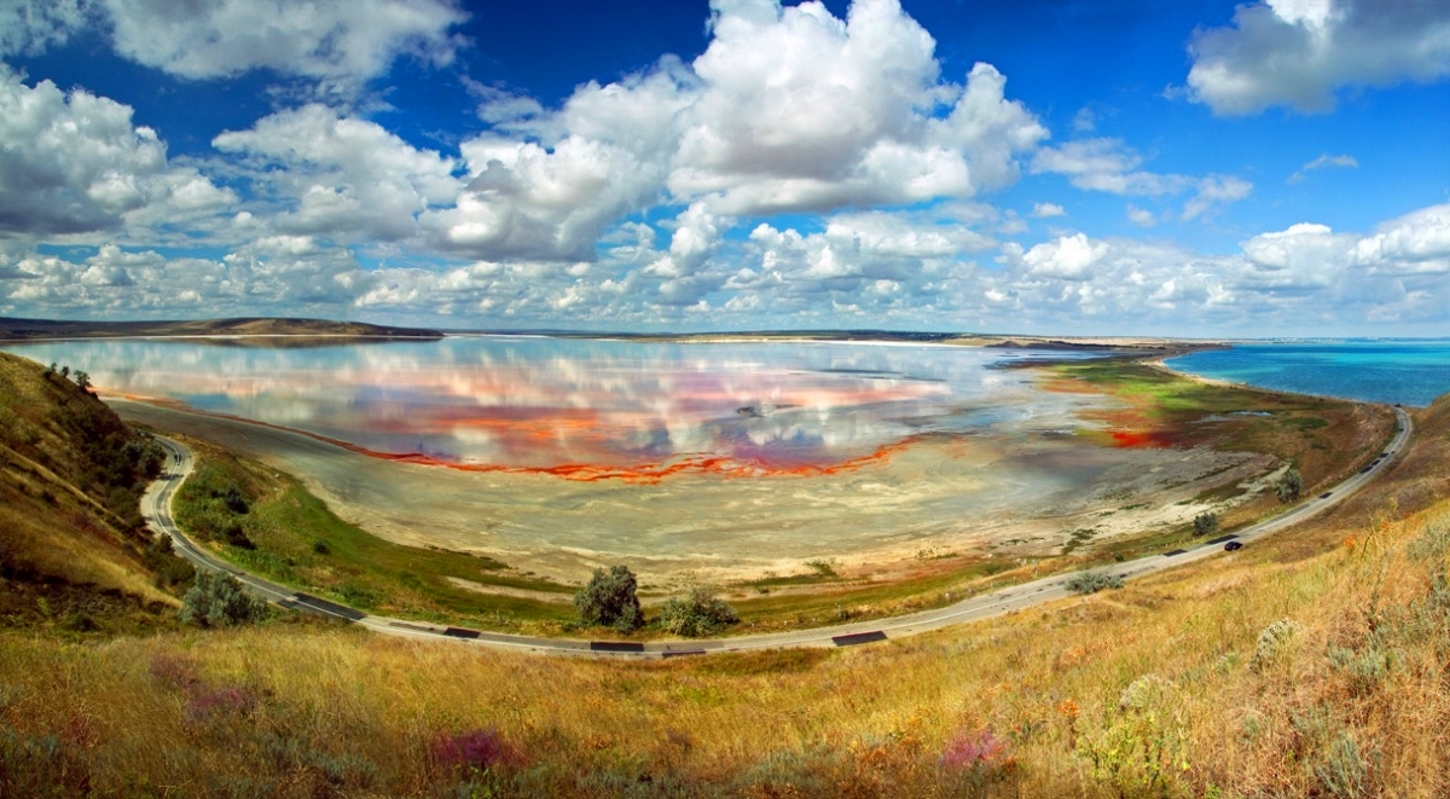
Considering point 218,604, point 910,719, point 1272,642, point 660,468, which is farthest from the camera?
point 660,468

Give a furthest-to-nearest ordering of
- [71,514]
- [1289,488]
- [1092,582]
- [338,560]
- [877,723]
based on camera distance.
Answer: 1. [1289,488]
2. [338,560]
3. [1092,582]
4. [71,514]
5. [877,723]

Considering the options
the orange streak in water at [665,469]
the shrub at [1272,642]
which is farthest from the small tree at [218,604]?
the orange streak in water at [665,469]

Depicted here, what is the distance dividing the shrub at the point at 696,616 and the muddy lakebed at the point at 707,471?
868 centimetres

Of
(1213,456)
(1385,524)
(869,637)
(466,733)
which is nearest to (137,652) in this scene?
(466,733)

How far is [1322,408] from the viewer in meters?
109

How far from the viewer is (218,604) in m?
28.2

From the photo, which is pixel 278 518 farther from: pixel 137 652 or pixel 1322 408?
pixel 1322 408

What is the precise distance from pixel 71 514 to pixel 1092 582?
52.3 m

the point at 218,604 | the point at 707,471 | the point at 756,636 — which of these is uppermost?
the point at 218,604

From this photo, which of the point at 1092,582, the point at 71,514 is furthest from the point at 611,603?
the point at 71,514

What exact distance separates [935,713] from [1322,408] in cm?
13377

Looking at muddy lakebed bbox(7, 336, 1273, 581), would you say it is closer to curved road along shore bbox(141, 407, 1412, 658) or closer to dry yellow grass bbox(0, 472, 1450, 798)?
curved road along shore bbox(141, 407, 1412, 658)

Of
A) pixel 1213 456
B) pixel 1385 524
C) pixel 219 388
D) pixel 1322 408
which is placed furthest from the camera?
pixel 219 388

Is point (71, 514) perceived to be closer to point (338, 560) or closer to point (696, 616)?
point (338, 560)
